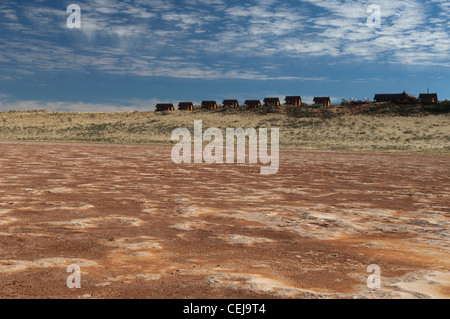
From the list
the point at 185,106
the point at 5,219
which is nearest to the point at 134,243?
the point at 5,219

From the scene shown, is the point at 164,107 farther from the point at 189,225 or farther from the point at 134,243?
the point at 134,243

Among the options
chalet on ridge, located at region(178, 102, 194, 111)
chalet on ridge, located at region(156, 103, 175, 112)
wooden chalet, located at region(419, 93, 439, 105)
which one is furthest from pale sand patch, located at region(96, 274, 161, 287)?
chalet on ridge, located at region(156, 103, 175, 112)

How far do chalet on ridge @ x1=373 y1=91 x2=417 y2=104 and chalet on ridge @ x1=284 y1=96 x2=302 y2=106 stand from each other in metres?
12.0

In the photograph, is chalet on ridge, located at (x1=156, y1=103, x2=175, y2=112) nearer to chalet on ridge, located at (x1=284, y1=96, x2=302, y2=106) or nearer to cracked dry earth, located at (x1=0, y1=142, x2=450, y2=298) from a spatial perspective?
chalet on ridge, located at (x1=284, y1=96, x2=302, y2=106)

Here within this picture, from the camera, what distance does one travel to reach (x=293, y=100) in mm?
74625

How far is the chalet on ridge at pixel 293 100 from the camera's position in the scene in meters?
74.1

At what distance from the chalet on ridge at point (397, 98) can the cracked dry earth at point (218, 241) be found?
194 feet

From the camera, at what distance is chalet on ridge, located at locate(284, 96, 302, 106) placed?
7413 centimetres

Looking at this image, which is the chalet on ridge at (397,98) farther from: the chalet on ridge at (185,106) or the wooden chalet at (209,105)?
the chalet on ridge at (185,106)

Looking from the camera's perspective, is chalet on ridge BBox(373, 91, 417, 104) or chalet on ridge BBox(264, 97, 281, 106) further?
chalet on ridge BBox(264, 97, 281, 106)

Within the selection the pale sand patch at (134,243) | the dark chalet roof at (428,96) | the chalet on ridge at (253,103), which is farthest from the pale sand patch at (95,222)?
the dark chalet roof at (428,96)

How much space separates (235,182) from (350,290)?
30.4 feet

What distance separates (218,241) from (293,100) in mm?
70189
